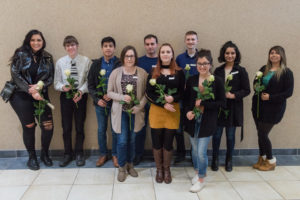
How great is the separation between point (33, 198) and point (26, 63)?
5.07 ft

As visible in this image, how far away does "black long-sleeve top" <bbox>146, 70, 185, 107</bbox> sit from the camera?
102 inches

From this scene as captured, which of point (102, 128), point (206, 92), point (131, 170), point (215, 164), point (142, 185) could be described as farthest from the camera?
point (102, 128)

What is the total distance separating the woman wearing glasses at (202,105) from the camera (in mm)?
2467

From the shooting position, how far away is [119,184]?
9.12ft

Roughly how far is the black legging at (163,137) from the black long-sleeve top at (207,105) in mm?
199

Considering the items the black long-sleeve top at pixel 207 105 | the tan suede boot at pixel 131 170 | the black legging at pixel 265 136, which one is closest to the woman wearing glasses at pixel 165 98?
the black long-sleeve top at pixel 207 105

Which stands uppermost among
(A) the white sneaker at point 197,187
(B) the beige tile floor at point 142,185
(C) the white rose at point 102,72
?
(C) the white rose at point 102,72

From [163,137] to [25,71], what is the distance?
1837 mm

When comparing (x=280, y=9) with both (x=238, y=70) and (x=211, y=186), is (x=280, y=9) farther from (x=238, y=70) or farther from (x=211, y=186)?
(x=211, y=186)

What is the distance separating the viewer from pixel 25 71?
2953 millimetres

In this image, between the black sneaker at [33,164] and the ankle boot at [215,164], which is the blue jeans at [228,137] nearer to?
the ankle boot at [215,164]

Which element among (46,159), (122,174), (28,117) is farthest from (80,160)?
(28,117)

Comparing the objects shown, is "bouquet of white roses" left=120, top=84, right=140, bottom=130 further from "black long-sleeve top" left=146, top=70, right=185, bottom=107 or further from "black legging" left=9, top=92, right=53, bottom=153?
Answer: "black legging" left=9, top=92, right=53, bottom=153

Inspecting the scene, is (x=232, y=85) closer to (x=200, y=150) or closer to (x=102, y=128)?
(x=200, y=150)
